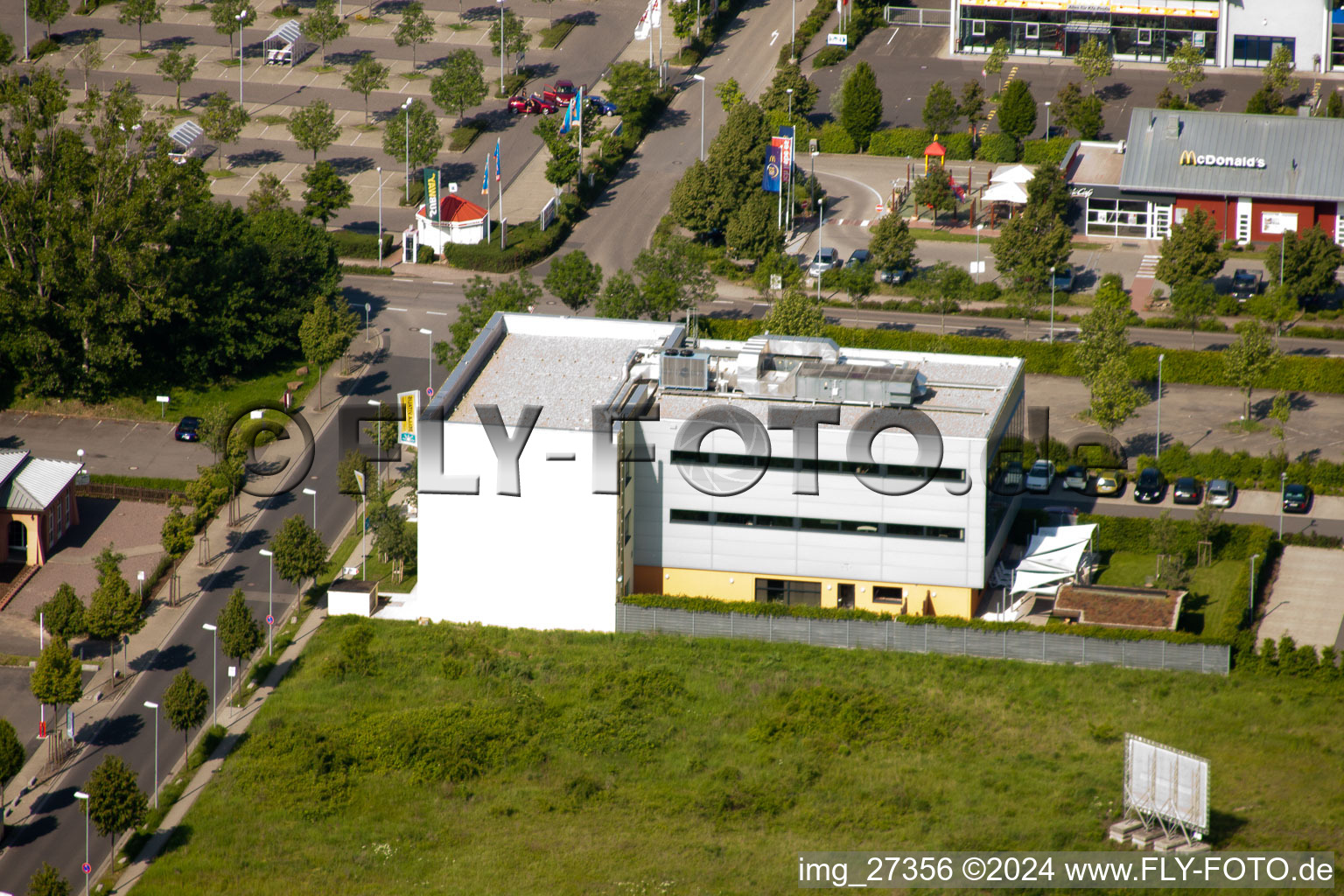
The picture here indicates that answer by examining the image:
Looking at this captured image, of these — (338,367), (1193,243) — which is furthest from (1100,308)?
(338,367)

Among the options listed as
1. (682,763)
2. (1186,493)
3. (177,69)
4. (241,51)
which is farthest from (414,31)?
(682,763)

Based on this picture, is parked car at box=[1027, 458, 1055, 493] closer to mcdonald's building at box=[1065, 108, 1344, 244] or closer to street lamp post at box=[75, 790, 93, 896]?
mcdonald's building at box=[1065, 108, 1344, 244]

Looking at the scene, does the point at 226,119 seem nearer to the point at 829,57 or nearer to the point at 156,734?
the point at 829,57

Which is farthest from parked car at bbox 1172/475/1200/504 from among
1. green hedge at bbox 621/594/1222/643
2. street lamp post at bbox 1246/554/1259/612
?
green hedge at bbox 621/594/1222/643

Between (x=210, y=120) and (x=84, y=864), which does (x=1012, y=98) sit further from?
(x=84, y=864)

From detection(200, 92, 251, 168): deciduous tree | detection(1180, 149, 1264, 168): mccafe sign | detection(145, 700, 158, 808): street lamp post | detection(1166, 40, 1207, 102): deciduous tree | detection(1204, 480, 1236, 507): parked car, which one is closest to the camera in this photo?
detection(145, 700, 158, 808): street lamp post
